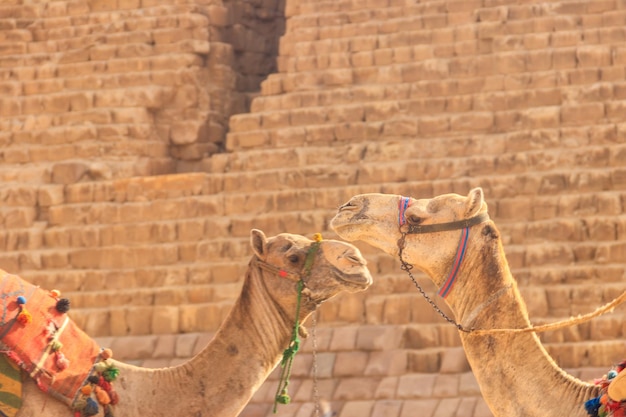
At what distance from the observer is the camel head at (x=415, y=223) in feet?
29.9

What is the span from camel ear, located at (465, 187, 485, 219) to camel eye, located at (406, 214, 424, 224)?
0.80ft

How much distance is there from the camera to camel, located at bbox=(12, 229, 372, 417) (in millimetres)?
9898

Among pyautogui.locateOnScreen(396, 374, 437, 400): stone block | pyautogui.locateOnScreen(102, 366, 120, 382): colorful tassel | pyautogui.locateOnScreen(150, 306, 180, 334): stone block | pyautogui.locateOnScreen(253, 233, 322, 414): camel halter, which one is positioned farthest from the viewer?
pyautogui.locateOnScreen(150, 306, 180, 334): stone block

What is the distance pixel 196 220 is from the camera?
19.0m

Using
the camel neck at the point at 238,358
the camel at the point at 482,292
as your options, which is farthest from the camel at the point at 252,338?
the camel at the point at 482,292

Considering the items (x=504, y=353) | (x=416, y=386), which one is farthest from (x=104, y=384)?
(x=416, y=386)

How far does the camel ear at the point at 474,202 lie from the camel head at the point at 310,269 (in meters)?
0.99

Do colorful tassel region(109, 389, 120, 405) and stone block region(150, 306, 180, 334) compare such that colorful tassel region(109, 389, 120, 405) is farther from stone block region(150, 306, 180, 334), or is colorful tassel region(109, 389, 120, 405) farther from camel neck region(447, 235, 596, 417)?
stone block region(150, 306, 180, 334)

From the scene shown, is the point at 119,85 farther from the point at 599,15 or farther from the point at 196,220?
the point at 599,15

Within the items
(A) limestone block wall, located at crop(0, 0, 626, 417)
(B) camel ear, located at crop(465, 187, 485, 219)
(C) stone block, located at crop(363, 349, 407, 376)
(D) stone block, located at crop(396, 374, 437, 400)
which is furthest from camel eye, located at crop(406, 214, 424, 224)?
(C) stone block, located at crop(363, 349, 407, 376)

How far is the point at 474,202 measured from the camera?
9.04 metres

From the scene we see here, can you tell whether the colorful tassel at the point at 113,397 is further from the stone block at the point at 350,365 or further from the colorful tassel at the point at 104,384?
the stone block at the point at 350,365

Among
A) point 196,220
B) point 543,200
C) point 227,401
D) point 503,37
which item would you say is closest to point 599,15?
point 503,37

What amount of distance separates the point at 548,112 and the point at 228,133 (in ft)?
11.8
